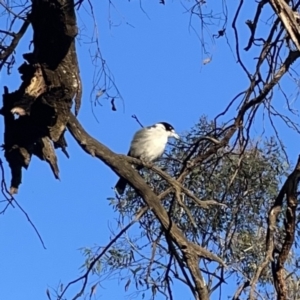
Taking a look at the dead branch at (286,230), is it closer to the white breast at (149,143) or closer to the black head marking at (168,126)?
the white breast at (149,143)

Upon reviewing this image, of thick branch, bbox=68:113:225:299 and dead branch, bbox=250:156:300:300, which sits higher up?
thick branch, bbox=68:113:225:299

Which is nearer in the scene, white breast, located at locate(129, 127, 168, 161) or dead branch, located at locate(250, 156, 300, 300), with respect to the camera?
dead branch, located at locate(250, 156, 300, 300)

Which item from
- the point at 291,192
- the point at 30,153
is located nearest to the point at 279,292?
the point at 291,192

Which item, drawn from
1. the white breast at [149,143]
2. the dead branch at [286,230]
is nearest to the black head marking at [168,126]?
the white breast at [149,143]

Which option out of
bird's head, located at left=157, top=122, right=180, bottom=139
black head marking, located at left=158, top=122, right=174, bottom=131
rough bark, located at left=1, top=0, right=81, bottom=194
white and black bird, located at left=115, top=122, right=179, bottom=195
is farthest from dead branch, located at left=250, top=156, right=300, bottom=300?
black head marking, located at left=158, top=122, right=174, bottom=131

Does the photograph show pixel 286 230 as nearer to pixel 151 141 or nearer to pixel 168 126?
pixel 151 141

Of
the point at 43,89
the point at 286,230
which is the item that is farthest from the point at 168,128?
the point at 286,230

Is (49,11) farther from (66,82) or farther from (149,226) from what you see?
(149,226)

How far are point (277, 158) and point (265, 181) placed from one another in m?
0.41

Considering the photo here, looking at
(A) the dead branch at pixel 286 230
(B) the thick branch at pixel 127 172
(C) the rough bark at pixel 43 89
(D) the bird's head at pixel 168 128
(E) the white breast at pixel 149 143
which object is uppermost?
(D) the bird's head at pixel 168 128

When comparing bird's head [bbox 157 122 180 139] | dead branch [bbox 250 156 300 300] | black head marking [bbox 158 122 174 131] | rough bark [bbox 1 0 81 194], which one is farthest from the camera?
black head marking [bbox 158 122 174 131]

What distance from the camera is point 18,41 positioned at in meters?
2.86

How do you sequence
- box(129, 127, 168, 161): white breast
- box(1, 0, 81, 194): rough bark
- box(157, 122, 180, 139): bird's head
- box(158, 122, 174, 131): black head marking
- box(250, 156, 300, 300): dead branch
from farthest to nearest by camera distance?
1. box(158, 122, 174, 131): black head marking
2. box(157, 122, 180, 139): bird's head
3. box(129, 127, 168, 161): white breast
4. box(1, 0, 81, 194): rough bark
5. box(250, 156, 300, 300): dead branch

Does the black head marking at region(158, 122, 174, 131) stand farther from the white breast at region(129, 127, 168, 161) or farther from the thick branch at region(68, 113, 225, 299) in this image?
the thick branch at region(68, 113, 225, 299)
